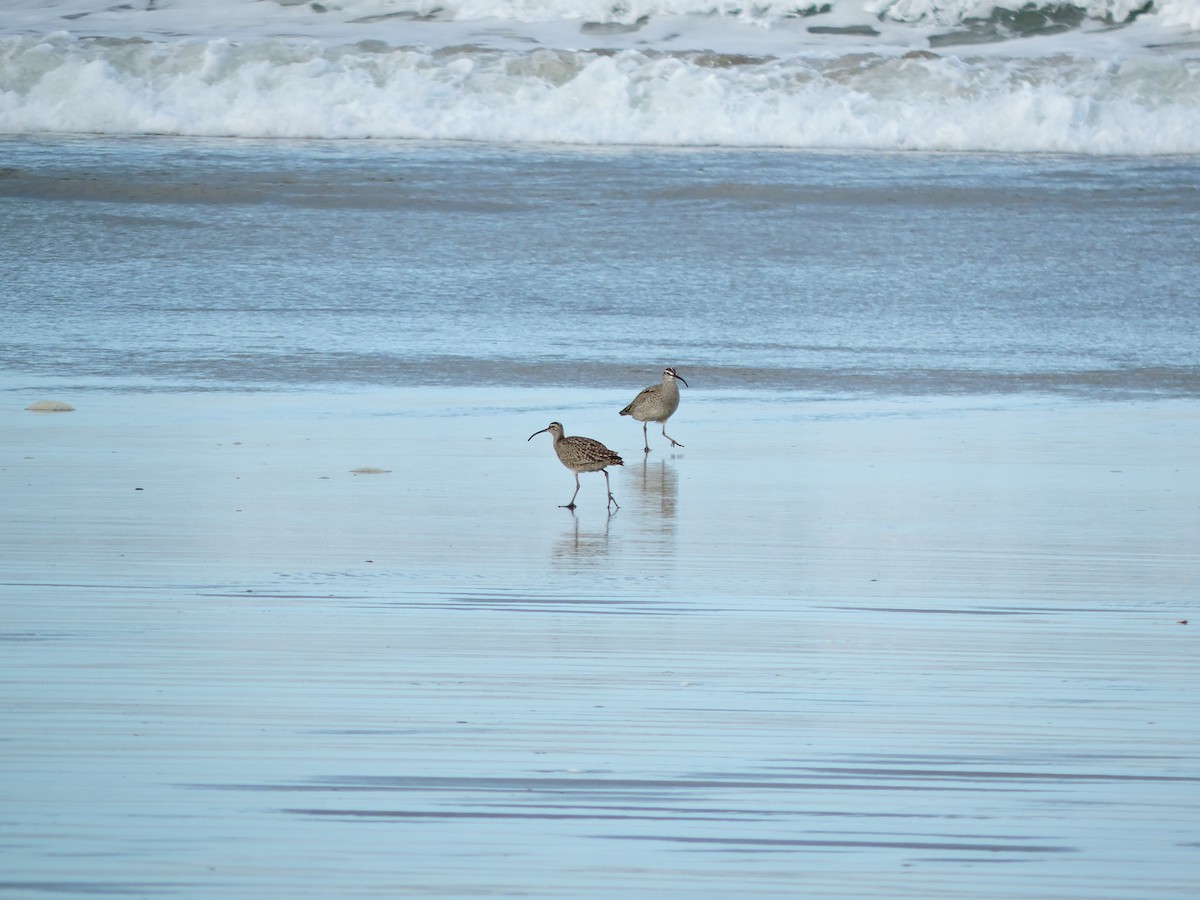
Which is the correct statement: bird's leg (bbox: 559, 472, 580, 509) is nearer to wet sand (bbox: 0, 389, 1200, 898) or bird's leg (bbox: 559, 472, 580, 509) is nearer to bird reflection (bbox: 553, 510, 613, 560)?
wet sand (bbox: 0, 389, 1200, 898)

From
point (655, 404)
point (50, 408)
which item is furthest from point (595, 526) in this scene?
point (50, 408)

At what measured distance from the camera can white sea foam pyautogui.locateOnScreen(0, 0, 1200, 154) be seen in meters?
21.2

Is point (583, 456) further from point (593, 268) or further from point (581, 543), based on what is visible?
point (593, 268)

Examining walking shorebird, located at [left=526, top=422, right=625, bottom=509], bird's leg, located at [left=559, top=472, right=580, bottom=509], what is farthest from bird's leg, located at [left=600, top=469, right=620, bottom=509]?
bird's leg, located at [left=559, top=472, right=580, bottom=509]

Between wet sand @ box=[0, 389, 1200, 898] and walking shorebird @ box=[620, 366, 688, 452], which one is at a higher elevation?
wet sand @ box=[0, 389, 1200, 898]

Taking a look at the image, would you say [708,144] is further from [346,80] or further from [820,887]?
[820,887]

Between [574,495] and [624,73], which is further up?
[624,73]

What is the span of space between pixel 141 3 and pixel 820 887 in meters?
23.2

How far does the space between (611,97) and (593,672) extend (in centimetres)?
1781

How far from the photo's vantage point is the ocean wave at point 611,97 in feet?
69.2

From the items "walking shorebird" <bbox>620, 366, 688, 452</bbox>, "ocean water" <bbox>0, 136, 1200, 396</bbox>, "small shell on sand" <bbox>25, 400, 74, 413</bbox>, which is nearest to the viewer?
"walking shorebird" <bbox>620, 366, 688, 452</bbox>

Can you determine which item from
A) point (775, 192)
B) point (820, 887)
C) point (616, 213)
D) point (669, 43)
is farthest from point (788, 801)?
point (669, 43)

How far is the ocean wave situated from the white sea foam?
3 centimetres

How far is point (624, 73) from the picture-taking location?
22109mm
